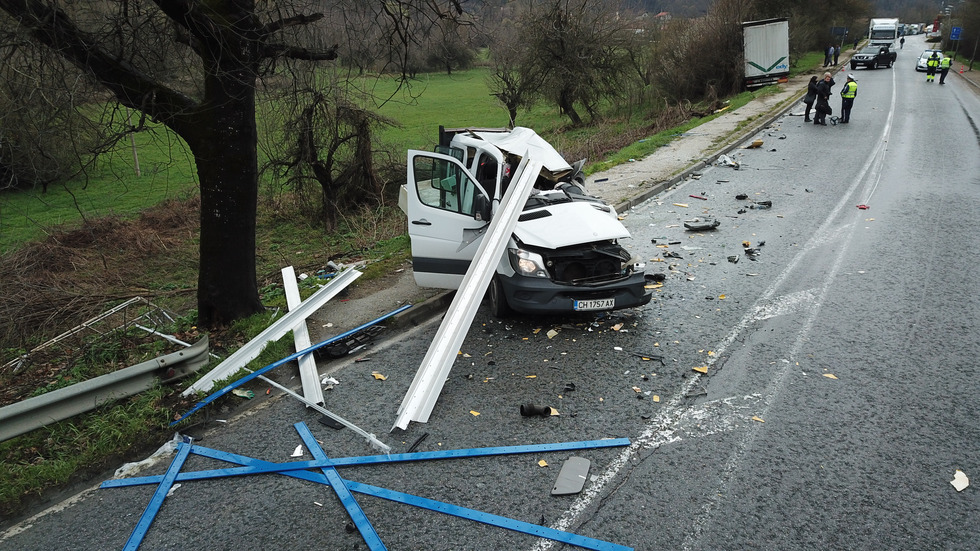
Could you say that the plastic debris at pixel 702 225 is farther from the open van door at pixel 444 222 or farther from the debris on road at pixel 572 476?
the debris on road at pixel 572 476

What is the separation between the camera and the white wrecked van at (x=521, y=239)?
6801 mm

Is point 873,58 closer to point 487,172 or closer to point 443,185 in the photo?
point 487,172

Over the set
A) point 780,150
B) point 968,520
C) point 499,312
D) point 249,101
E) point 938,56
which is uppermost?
point 938,56

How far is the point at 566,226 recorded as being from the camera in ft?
23.3

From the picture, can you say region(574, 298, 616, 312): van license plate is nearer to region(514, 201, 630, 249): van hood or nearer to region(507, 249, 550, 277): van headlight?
region(507, 249, 550, 277): van headlight

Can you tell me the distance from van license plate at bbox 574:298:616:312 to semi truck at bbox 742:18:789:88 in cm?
2825

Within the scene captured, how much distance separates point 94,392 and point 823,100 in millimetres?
22761

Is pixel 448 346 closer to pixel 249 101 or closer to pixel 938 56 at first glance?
pixel 249 101

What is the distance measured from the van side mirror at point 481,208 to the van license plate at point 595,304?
1.59 metres

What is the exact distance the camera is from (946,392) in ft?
18.1

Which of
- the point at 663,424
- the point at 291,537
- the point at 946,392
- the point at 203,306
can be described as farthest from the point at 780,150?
the point at 291,537

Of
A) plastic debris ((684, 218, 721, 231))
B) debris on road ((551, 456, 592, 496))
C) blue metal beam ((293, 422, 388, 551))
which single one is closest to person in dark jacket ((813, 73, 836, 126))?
plastic debris ((684, 218, 721, 231))

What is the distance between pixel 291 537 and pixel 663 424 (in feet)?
9.95

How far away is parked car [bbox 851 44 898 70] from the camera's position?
4503cm
